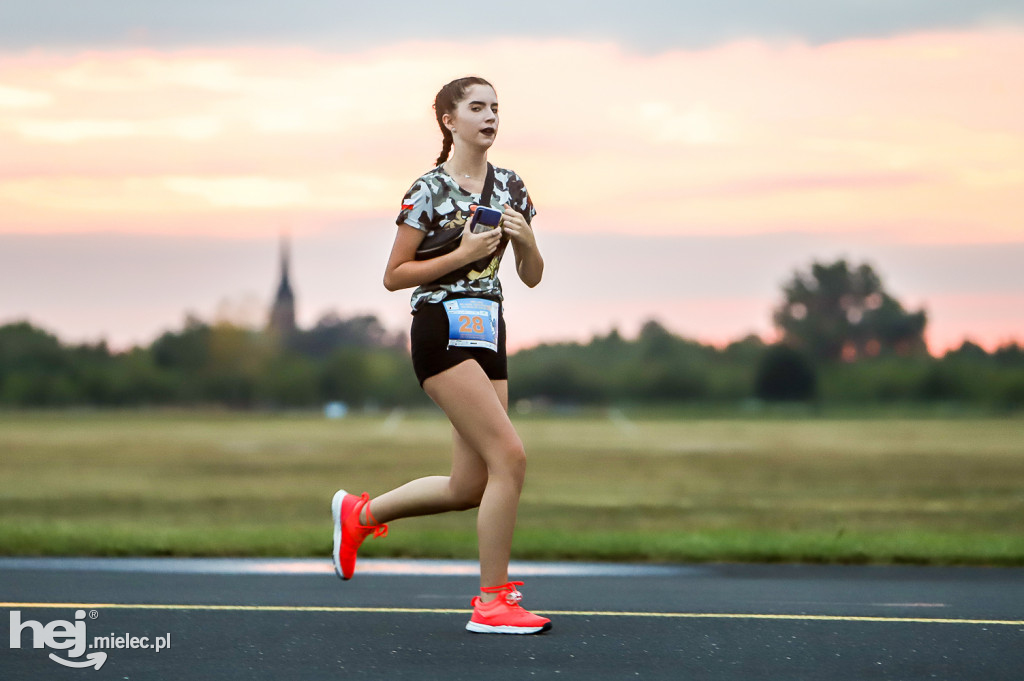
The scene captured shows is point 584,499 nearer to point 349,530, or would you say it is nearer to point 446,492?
point 349,530

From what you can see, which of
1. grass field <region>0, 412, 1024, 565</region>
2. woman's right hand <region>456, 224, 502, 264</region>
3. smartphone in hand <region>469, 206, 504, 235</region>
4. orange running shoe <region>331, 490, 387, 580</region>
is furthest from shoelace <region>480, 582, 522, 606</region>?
grass field <region>0, 412, 1024, 565</region>

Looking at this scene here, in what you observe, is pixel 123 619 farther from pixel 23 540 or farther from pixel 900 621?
pixel 23 540

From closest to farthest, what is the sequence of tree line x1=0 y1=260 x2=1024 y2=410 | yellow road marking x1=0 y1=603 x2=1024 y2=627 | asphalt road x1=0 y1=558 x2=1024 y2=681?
asphalt road x1=0 y1=558 x2=1024 y2=681 → yellow road marking x1=0 y1=603 x2=1024 y2=627 → tree line x1=0 y1=260 x2=1024 y2=410

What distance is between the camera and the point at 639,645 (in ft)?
16.7

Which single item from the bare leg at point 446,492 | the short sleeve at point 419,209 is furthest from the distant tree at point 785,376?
the short sleeve at point 419,209

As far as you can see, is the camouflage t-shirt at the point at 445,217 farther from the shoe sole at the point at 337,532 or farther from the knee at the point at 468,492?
the shoe sole at the point at 337,532

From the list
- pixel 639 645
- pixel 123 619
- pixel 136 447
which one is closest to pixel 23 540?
pixel 123 619

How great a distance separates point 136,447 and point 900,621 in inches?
1906

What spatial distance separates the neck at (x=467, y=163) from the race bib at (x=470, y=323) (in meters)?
0.49

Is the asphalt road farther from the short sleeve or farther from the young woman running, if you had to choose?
the short sleeve

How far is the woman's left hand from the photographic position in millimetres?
5227

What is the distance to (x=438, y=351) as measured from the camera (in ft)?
17.1

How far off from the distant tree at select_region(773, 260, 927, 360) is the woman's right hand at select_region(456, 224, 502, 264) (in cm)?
12495

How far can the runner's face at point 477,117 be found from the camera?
5.25 meters
